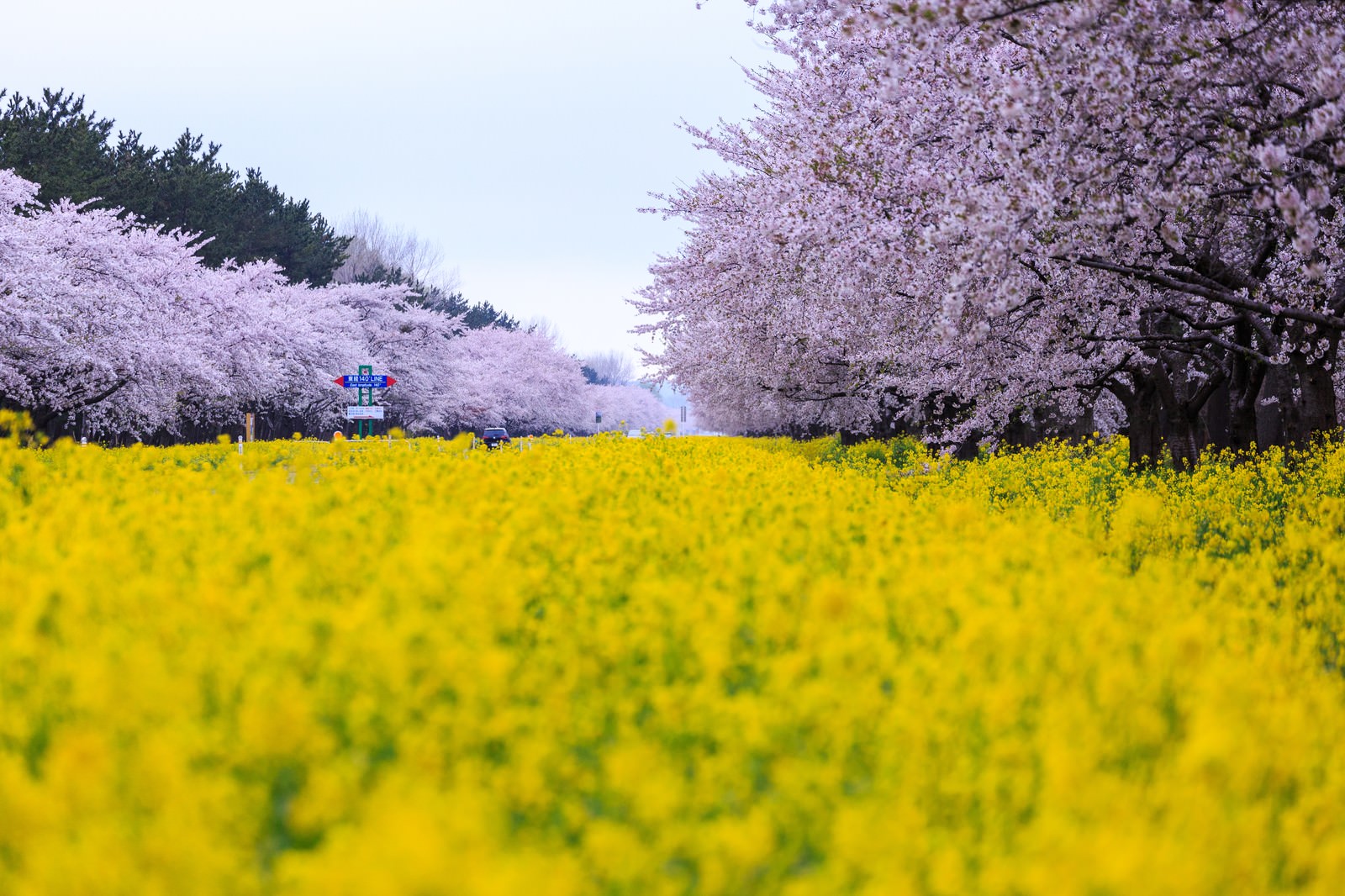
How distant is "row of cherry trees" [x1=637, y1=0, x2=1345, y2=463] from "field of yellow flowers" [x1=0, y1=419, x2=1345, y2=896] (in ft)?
12.7

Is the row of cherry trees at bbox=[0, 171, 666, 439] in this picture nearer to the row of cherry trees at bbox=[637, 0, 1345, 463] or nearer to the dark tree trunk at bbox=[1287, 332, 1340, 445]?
the row of cherry trees at bbox=[637, 0, 1345, 463]

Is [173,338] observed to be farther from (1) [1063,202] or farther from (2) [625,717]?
(2) [625,717]

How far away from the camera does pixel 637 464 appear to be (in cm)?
1221

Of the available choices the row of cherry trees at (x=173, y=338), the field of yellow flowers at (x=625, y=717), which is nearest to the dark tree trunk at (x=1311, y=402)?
the field of yellow flowers at (x=625, y=717)

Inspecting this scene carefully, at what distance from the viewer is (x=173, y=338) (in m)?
35.6

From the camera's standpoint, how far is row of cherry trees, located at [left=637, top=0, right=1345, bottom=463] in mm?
8711

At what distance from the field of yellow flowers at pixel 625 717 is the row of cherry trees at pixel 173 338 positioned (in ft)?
83.6

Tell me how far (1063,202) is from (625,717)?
8113mm

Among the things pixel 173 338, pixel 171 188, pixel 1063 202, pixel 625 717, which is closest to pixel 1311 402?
pixel 1063 202

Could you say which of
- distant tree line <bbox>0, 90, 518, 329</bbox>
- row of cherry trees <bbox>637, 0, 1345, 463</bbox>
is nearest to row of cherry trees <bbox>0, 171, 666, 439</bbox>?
distant tree line <bbox>0, 90, 518, 329</bbox>

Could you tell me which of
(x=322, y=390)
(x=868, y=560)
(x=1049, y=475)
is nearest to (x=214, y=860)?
(x=868, y=560)

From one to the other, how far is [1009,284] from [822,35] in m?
6.54

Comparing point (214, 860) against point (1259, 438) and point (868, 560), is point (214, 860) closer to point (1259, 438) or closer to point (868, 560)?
point (868, 560)

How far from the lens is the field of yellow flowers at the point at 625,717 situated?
9.07 feet
